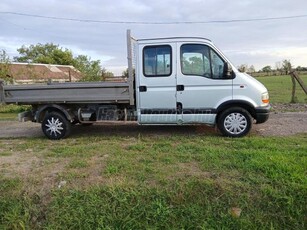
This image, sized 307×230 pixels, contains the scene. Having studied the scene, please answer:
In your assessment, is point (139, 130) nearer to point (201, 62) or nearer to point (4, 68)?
point (201, 62)

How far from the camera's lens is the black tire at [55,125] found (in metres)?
6.41

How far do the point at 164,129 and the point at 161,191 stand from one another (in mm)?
3622

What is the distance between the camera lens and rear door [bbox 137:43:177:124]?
19.3 ft

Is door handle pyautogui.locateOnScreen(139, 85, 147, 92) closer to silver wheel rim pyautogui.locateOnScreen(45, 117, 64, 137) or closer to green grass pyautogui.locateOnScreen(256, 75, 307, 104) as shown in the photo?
silver wheel rim pyautogui.locateOnScreen(45, 117, 64, 137)

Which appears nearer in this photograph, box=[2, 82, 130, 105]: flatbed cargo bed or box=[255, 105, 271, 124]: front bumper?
box=[255, 105, 271, 124]: front bumper

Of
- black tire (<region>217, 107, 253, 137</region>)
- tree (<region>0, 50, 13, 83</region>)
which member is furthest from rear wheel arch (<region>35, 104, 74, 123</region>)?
tree (<region>0, 50, 13, 83</region>)

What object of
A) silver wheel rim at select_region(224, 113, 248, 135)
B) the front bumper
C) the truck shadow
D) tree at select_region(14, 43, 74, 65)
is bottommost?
the truck shadow

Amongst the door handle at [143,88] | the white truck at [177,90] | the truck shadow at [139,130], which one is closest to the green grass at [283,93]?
the truck shadow at [139,130]

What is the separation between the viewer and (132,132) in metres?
6.95

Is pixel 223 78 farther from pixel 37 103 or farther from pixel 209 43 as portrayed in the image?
pixel 37 103

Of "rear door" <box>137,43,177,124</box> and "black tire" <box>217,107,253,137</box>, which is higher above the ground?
"rear door" <box>137,43,177,124</box>

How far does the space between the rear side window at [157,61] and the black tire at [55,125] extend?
2310 millimetres

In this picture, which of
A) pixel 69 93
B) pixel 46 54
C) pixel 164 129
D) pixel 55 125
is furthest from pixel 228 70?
pixel 46 54

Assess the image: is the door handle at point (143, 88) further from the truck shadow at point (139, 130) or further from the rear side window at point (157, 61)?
the truck shadow at point (139, 130)
